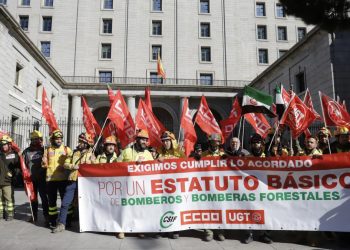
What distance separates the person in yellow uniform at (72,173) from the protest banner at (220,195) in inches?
16.9

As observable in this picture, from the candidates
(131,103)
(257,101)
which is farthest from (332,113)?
(131,103)

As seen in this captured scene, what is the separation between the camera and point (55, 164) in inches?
269

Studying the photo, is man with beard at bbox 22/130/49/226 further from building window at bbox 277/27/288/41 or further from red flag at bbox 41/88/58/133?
building window at bbox 277/27/288/41

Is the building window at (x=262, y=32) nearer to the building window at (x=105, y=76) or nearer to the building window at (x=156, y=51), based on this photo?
the building window at (x=156, y=51)

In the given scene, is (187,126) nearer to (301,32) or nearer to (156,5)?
(156,5)

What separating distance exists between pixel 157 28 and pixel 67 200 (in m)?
33.3

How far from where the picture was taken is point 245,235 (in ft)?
19.3

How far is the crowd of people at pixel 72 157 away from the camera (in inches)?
250

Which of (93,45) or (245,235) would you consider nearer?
(245,235)

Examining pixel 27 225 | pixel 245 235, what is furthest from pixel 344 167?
pixel 27 225

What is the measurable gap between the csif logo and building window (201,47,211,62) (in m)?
32.7

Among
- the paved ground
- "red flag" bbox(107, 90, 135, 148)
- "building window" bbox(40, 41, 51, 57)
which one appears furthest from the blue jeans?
"building window" bbox(40, 41, 51, 57)

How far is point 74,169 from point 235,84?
31.3 meters

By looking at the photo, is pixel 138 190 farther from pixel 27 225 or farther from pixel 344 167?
pixel 344 167
